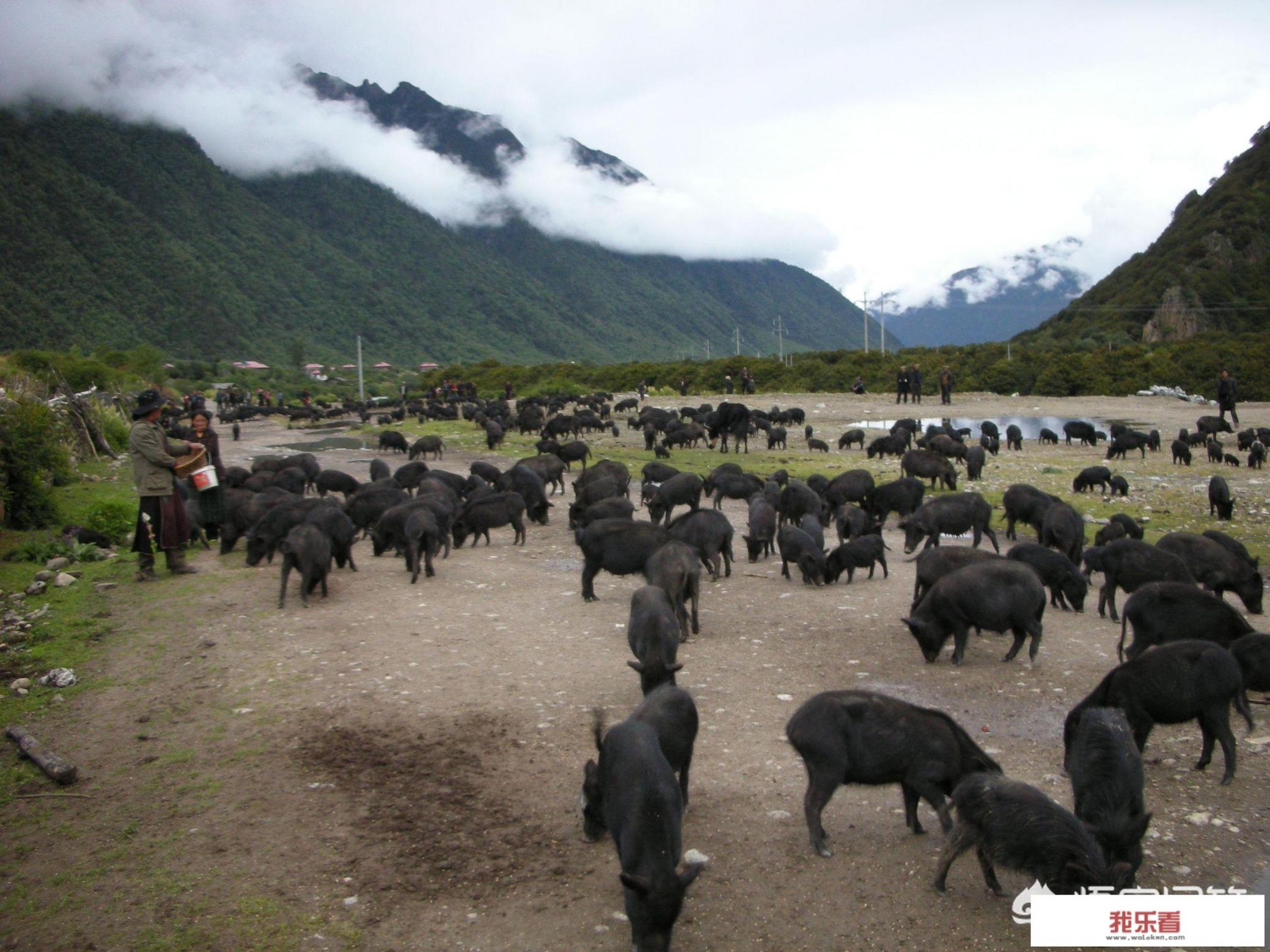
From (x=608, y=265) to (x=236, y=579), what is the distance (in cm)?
16281

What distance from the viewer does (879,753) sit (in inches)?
212

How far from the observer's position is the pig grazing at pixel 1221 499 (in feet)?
51.0

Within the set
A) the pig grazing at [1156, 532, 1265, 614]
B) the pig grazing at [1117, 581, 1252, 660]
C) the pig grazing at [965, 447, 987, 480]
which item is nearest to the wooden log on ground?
the pig grazing at [1117, 581, 1252, 660]

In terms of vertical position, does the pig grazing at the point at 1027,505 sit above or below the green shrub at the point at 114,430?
below

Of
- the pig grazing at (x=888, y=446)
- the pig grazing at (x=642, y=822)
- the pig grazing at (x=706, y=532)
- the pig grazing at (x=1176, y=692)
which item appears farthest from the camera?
the pig grazing at (x=888, y=446)

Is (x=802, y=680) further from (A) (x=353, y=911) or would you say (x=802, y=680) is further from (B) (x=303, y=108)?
(B) (x=303, y=108)

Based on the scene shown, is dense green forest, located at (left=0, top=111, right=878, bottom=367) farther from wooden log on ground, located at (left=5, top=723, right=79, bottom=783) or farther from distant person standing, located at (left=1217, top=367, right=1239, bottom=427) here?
wooden log on ground, located at (left=5, top=723, right=79, bottom=783)

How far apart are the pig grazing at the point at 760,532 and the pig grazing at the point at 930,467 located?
6.37 meters

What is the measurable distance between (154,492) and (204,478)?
1238 millimetres

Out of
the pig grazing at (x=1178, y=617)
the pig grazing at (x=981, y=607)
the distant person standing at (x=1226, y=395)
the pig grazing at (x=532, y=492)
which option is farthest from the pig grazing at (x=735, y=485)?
the distant person standing at (x=1226, y=395)

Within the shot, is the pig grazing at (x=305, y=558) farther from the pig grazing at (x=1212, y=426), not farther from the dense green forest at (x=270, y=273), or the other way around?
the dense green forest at (x=270, y=273)

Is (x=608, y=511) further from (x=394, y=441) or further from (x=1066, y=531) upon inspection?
(x=394, y=441)

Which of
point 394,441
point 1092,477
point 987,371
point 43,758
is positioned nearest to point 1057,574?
point 1092,477

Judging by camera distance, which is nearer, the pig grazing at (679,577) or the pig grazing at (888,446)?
the pig grazing at (679,577)
